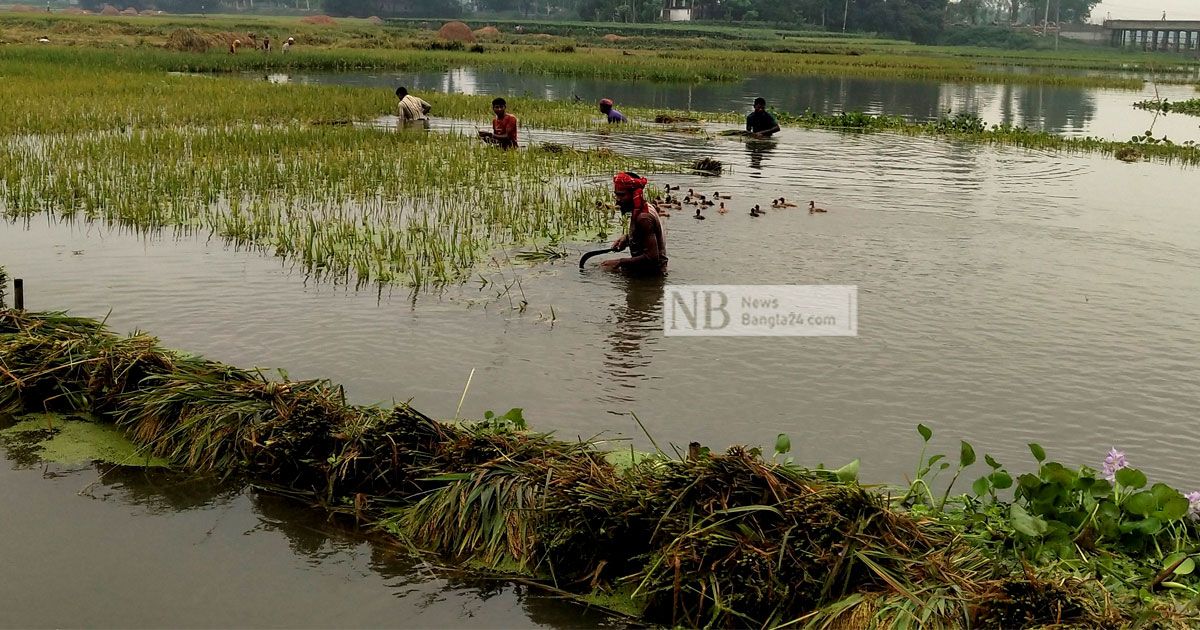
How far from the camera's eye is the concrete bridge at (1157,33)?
303 feet

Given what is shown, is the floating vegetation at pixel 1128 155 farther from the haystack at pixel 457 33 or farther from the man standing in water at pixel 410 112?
the haystack at pixel 457 33

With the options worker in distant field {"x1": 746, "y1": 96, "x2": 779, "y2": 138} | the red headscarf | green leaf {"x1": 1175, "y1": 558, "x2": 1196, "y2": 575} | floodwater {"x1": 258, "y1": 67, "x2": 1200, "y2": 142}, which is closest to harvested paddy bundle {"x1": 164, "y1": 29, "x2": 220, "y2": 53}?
floodwater {"x1": 258, "y1": 67, "x2": 1200, "y2": 142}

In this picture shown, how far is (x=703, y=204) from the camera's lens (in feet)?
40.7

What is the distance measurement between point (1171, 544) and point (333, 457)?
3.64 m

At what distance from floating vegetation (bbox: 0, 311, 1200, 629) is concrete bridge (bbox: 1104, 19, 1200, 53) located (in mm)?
101312

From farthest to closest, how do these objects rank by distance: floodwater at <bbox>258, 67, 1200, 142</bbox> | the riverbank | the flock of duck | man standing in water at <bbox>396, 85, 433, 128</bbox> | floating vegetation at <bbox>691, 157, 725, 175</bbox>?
1. the riverbank
2. floodwater at <bbox>258, 67, 1200, 142</bbox>
3. man standing in water at <bbox>396, 85, 433, 128</bbox>
4. floating vegetation at <bbox>691, 157, 725, 175</bbox>
5. the flock of duck

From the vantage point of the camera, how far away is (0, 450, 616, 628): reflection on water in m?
4.04

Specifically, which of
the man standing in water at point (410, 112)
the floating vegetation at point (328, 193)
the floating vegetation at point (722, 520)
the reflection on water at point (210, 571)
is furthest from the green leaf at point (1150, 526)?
the man standing in water at point (410, 112)

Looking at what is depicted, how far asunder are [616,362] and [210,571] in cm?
335

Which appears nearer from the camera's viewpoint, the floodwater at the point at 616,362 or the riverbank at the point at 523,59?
the floodwater at the point at 616,362

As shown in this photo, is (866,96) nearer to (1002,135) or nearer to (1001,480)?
(1002,135)

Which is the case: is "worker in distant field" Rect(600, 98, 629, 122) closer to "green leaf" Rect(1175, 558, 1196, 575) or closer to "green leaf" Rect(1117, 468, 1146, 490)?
"green leaf" Rect(1117, 468, 1146, 490)

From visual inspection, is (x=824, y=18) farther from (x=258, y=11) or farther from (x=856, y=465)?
(x=856, y=465)

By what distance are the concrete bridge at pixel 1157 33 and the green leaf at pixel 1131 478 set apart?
101215 millimetres
